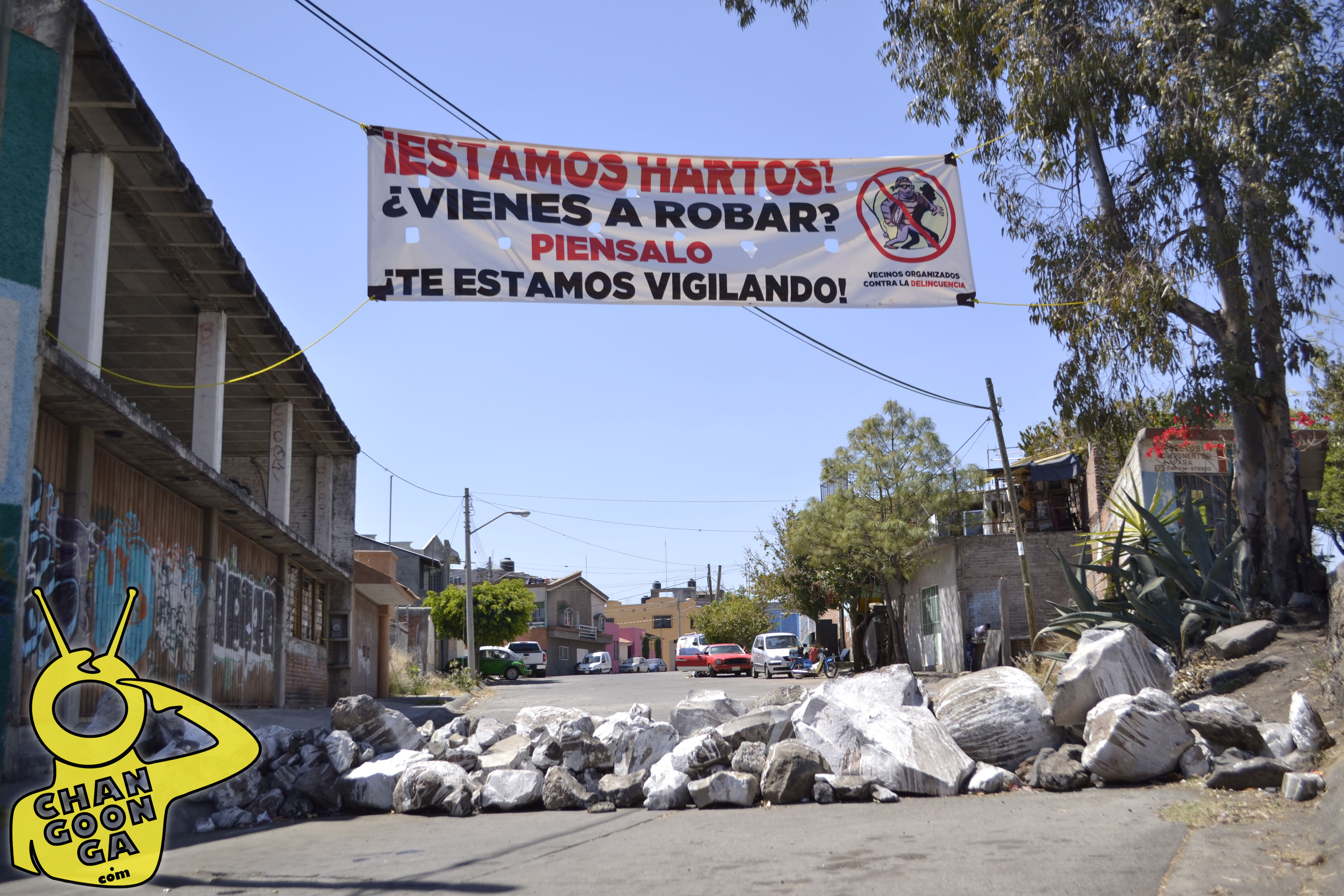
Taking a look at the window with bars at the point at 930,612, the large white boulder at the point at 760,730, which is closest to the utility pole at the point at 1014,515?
the window with bars at the point at 930,612

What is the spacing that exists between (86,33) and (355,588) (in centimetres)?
1831

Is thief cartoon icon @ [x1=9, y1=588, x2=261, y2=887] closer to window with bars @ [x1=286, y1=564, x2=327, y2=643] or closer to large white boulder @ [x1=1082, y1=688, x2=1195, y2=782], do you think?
large white boulder @ [x1=1082, y1=688, x2=1195, y2=782]

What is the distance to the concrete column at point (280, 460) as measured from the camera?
19094mm

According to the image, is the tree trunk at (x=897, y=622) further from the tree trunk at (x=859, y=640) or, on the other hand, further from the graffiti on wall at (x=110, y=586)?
the graffiti on wall at (x=110, y=586)

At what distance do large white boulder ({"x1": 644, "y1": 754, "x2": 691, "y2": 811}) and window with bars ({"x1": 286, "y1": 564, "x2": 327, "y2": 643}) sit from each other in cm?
1352

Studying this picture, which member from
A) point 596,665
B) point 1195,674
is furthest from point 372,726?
point 596,665

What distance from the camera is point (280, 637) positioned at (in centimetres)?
1948

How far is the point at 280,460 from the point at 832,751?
13.8 metres

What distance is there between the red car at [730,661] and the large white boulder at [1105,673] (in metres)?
31.7

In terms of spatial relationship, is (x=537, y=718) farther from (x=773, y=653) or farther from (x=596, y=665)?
(x=596, y=665)

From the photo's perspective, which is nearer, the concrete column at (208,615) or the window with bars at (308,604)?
the concrete column at (208,615)

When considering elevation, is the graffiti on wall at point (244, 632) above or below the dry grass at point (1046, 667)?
above

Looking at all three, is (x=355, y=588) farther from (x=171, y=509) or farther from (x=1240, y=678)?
(x=1240, y=678)

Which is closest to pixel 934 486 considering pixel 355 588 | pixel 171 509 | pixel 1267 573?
pixel 355 588
